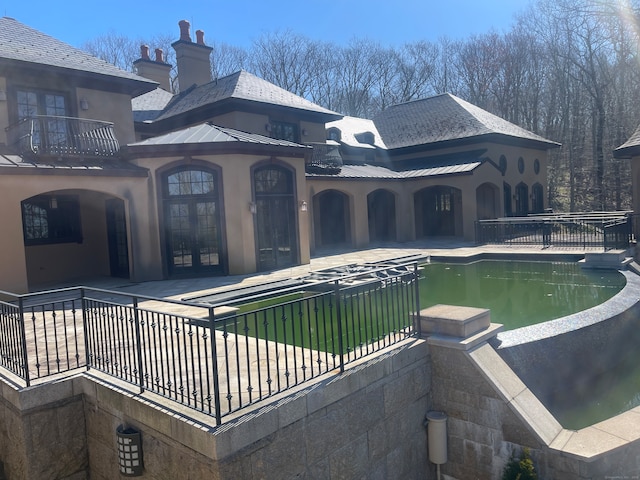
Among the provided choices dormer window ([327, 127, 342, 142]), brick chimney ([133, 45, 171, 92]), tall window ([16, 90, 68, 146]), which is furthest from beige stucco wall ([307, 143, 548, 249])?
brick chimney ([133, 45, 171, 92])

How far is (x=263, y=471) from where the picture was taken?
13.1 ft

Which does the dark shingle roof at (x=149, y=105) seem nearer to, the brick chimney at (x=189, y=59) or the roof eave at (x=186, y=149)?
the brick chimney at (x=189, y=59)

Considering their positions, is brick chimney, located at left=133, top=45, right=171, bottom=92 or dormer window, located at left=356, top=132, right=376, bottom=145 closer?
Result: brick chimney, located at left=133, top=45, right=171, bottom=92

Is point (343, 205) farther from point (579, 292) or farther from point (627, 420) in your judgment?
point (627, 420)

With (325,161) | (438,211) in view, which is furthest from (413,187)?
(325,161)

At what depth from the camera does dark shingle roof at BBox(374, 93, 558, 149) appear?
23297mm

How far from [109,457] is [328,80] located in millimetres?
42789

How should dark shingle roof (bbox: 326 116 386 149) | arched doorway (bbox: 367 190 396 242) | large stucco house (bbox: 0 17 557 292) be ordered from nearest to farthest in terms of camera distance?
large stucco house (bbox: 0 17 557 292), arched doorway (bbox: 367 190 396 242), dark shingle roof (bbox: 326 116 386 149)

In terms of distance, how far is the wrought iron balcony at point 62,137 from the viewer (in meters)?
12.0

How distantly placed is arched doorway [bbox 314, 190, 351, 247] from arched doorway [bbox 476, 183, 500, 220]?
6.58 m

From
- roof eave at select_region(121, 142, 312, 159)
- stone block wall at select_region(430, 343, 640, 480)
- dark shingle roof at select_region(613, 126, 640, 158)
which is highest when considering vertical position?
roof eave at select_region(121, 142, 312, 159)

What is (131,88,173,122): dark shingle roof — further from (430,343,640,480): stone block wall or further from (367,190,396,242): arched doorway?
(430,343,640,480): stone block wall

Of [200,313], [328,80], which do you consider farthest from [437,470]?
[328,80]

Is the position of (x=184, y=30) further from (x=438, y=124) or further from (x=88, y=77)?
(x=438, y=124)
